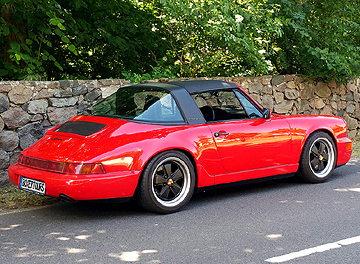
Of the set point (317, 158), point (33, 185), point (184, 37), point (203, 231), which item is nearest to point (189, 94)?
point (203, 231)

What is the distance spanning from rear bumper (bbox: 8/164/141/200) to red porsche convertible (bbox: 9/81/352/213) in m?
0.01

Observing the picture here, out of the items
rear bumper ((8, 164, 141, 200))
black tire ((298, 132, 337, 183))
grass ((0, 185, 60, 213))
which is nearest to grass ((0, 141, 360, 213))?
grass ((0, 185, 60, 213))

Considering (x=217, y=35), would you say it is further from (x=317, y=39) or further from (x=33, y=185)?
(x=33, y=185)

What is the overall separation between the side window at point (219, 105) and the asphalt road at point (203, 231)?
108 cm

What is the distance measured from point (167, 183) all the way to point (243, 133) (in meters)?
1.27

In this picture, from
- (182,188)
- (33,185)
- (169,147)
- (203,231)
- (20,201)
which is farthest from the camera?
(20,201)

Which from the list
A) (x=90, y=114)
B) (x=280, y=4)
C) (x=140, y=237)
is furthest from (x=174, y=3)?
(x=140, y=237)

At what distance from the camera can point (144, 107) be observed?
595 centimetres

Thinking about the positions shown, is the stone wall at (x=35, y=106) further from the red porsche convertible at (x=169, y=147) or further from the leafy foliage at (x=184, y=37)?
the red porsche convertible at (x=169, y=147)

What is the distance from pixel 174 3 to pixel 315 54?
3520 mm

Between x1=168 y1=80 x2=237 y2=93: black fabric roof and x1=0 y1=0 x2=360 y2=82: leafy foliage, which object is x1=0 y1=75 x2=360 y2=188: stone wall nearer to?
x1=0 y1=0 x2=360 y2=82: leafy foliage

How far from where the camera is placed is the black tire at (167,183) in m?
5.43

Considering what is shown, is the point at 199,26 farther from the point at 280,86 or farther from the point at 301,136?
the point at 301,136

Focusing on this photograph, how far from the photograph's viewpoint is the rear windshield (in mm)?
5871
